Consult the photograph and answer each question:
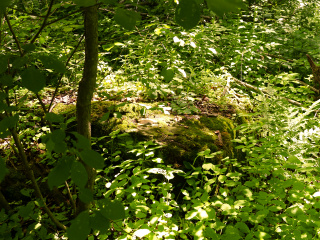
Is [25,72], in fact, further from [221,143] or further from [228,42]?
[228,42]

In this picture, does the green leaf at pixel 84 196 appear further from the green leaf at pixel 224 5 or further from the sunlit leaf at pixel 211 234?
the sunlit leaf at pixel 211 234

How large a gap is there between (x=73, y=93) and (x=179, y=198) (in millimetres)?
2380

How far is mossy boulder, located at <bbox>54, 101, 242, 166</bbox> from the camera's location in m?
2.52

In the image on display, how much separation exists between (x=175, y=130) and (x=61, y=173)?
2083mm

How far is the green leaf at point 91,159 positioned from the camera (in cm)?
76

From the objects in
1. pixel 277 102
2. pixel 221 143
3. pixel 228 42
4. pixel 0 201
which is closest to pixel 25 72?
pixel 0 201

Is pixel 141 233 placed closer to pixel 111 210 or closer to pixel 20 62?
pixel 111 210

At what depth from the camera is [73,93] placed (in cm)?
378

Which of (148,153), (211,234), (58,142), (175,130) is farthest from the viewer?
(175,130)

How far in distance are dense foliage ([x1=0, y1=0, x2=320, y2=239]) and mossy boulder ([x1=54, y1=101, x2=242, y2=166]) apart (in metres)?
0.10

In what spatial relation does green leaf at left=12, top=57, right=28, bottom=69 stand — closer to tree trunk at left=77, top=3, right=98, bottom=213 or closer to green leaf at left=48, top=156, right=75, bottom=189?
green leaf at left=48, top=156, right=75, bottom=189

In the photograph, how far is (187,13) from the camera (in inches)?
23.1

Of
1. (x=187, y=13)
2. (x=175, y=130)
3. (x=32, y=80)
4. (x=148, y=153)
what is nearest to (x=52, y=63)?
(x=32, y=80)

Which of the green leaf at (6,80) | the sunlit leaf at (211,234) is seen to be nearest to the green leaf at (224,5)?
the green leaf at (6,80)
